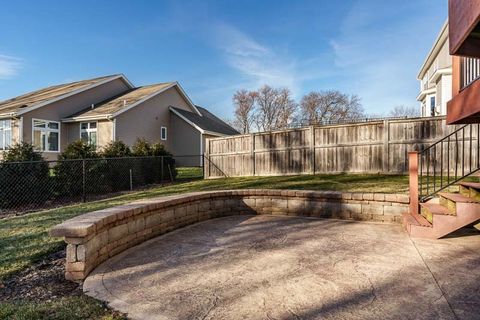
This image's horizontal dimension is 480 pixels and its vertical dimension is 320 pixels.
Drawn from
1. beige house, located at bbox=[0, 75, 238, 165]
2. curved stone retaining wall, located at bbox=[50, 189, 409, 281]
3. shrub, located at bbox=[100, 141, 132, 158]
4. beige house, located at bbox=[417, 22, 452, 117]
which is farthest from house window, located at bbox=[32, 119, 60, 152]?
beige house, located at bbox=[417, 22, 452, 117]

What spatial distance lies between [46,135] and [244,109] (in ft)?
89.3

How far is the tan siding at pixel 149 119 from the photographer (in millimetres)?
16469

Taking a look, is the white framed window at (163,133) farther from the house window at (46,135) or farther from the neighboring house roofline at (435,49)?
the neighboring house roofline at (435,49)

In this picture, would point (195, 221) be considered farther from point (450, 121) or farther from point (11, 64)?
point (11, 64)

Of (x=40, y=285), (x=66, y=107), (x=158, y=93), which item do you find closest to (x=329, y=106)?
(x=158, y=93)

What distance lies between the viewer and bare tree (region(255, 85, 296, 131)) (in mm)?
39469

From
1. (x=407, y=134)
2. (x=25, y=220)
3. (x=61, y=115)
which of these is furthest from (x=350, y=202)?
(x=61, y=115)

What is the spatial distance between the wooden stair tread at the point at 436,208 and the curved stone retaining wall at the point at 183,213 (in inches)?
18.1

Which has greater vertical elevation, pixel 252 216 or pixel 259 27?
pixel 259 27

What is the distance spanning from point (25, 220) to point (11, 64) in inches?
730

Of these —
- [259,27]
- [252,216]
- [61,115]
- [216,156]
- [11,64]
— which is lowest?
[252,216]

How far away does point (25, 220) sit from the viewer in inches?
229

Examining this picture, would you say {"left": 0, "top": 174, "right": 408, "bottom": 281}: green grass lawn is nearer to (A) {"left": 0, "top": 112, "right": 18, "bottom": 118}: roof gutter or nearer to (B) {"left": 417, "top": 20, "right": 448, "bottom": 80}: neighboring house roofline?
(A) {"left": 0, "top": 112, "right": 18, "bottom": 118}: roof gutter

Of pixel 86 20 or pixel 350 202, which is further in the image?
pixel 86 20
